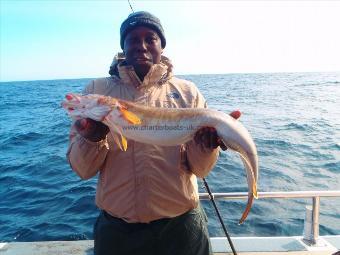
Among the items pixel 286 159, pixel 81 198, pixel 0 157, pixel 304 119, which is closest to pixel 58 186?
pixel 81 198

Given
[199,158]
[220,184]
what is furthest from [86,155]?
[220,184]

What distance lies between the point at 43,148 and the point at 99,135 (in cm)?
1422

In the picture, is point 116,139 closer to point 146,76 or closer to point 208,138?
point 146,76

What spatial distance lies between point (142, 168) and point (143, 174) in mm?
61

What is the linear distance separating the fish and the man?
0.34 ft

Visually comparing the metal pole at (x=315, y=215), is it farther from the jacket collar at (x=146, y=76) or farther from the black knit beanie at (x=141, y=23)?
the black knit beanie at (x=141, y=23)

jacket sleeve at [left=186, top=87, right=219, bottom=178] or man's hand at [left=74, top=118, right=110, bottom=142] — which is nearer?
man's hand at [left=74, top=118, right=110, bottom=142]

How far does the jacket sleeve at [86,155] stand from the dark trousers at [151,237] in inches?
20.4

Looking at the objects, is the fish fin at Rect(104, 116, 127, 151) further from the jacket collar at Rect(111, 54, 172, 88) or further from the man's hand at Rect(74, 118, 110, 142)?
the jacket collar at Rect(111, 54, 172, 88)

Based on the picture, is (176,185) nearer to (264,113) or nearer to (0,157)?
(0,157)

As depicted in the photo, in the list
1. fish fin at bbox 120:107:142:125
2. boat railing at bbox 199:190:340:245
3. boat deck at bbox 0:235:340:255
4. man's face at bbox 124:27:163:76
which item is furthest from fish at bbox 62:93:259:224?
boat deck at bbox 0:235:340:255

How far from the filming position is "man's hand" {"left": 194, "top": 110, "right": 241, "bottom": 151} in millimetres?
3588

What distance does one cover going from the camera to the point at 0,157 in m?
15.3

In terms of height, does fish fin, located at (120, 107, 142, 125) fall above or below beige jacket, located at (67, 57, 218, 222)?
above
